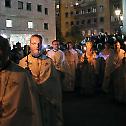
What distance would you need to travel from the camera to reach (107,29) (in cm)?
9200

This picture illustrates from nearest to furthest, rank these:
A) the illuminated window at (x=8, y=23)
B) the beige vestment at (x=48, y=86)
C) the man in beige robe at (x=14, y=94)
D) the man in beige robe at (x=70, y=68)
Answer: the man in beige robe at (x=14, y=94) → the beige vestment at (x=48, y=86) → the man in beige robe at (x=70, y=68) → the illuminated window at (x=8, y=23)

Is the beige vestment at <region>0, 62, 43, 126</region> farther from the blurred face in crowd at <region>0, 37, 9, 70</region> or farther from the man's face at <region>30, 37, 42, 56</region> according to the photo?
the man's face at <region>30, 37, 42, 56</region>

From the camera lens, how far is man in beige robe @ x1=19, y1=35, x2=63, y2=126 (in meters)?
7.22

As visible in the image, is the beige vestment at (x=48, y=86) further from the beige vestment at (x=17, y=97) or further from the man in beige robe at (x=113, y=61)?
the man in beige robe at (x=113, y=61)

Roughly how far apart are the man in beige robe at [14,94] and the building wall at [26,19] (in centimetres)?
Result: 5050

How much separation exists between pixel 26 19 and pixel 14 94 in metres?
56.4

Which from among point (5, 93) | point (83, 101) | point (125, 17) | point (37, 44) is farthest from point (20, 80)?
point (125, 17)

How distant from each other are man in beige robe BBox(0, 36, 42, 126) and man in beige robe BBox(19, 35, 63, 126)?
103 inches

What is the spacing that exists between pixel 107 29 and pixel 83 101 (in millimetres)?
78815

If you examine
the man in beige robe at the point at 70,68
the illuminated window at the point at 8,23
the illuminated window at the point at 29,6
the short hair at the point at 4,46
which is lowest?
the man in beige robe at the point at 70,68

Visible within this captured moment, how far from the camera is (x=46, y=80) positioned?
7348mm

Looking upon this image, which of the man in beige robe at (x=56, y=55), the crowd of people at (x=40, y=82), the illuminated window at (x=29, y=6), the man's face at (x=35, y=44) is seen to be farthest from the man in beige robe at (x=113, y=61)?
the illuminated window at (x=29, y=6)

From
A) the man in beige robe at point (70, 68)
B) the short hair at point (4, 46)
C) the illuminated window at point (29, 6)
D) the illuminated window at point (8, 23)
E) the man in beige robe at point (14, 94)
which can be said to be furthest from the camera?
the illuminated window at point (29, 6)

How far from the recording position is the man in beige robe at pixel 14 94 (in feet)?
13.9
